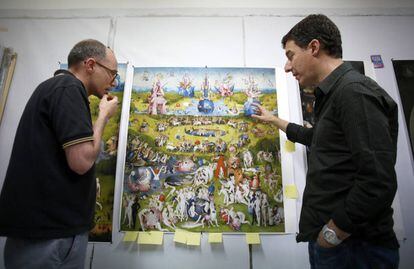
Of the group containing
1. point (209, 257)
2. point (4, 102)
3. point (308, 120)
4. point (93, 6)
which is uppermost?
point (93, 6)

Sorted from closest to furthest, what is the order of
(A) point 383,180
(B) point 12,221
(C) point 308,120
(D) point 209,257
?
1. (A) point 383,180
2. (B) point 12,221
3. (D) point 209,257
4. (C) point 308,120

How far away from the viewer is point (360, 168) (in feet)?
2.40

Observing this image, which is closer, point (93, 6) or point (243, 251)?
point (243, 251)

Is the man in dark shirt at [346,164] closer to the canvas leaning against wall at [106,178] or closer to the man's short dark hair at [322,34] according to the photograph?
the man's short dark hair at [322,34]

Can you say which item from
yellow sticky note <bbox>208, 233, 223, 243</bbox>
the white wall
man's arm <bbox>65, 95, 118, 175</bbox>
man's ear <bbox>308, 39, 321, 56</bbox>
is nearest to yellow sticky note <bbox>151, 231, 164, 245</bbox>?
yellow sticky note <bbox>208, 233, 223, 243</bbox>

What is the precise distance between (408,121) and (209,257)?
1439 millimetres

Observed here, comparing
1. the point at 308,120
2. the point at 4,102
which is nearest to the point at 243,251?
the point at 308,120

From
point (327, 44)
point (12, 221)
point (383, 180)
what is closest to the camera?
point (383, 180)

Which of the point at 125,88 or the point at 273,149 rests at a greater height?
the point at 125,88

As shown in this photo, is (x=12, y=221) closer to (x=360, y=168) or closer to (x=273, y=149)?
(x=360, y=168)

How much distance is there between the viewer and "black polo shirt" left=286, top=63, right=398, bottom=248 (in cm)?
71

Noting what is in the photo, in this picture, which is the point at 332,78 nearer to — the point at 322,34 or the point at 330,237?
the point at 322,34

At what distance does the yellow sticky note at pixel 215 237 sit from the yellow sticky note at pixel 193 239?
2.4 inches

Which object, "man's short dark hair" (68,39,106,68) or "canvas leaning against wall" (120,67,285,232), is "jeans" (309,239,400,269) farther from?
"man's short dark hair" (68,39,106,68)
